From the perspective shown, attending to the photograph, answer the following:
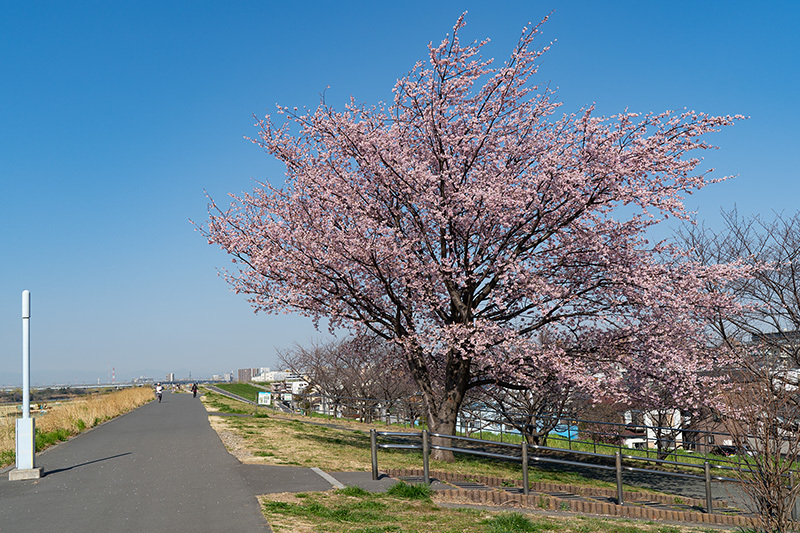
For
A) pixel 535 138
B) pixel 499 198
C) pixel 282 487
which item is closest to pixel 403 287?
pixel 499 198

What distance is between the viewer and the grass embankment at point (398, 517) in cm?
827

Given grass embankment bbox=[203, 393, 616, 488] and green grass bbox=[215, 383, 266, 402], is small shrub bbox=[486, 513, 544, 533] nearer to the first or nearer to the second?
grass embankment bbox=[203, 393, 616, 488]

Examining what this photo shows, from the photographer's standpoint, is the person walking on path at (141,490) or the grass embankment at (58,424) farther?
the grass embankment at (58,424)

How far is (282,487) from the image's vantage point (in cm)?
1098

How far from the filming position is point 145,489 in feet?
36.1

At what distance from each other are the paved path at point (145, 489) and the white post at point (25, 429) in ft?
0.85

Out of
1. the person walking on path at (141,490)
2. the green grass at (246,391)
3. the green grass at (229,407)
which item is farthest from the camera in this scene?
the green grass at (246,391)

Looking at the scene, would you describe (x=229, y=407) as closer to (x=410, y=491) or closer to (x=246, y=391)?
(x=410, y=491)

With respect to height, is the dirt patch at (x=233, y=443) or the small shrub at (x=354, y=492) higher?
the small shrub at (x=354, y=492)

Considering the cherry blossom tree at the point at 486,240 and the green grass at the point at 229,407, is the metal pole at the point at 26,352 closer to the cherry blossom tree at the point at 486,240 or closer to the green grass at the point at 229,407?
the cherry blossom tree at the point at 486,240

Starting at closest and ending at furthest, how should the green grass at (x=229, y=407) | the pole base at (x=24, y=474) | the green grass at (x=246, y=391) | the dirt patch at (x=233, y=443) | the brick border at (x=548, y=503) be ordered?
the brick border at (x=548, y=503), the pole base at (x=24, y=474), the dirt patch at (x=233, y=443), the green grass at (x=229, y=407), the green grass at (x=246, y=391)

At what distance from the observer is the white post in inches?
487

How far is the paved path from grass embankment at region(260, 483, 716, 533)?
483mm

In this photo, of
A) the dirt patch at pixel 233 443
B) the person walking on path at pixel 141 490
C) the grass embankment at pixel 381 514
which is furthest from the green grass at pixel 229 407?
the grass embankment at pixel 381 514
